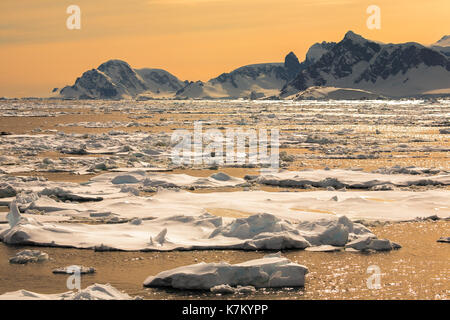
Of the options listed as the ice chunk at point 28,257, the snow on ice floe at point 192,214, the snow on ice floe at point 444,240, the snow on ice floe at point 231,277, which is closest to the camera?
the snow on ice floe at point 231,277

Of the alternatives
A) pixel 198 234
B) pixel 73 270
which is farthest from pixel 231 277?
pixel 198 234

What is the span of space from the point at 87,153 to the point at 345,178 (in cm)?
1603

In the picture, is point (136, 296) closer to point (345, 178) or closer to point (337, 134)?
point (345, 178)

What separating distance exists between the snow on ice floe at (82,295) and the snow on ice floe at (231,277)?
999 mm

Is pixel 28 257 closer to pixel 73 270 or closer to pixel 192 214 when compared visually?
pixel 73 270

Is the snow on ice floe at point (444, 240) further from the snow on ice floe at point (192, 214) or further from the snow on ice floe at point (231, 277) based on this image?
the snow on ice floe at point (231, 277)

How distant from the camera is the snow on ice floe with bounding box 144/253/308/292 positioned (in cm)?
1052

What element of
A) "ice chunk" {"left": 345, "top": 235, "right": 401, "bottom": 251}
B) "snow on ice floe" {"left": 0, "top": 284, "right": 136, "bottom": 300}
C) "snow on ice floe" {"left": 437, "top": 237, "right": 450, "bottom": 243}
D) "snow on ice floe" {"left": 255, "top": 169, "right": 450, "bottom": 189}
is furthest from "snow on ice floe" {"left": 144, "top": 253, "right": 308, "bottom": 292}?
"snow on ice floe" {"left": 255, "top": 169, "right": 450, "bottom": 189}

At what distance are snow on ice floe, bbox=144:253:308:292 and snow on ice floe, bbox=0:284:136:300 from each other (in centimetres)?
100

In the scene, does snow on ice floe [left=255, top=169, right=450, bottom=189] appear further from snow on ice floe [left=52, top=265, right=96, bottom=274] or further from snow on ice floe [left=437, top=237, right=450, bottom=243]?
snow on ice floe [left=52, top=265, right=96, bottom=274]

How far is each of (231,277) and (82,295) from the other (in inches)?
106

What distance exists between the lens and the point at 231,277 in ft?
34.8

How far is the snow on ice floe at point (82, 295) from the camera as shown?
923cm

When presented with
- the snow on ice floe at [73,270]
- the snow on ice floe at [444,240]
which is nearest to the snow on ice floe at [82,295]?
the snow on ice floe at [73,270]
